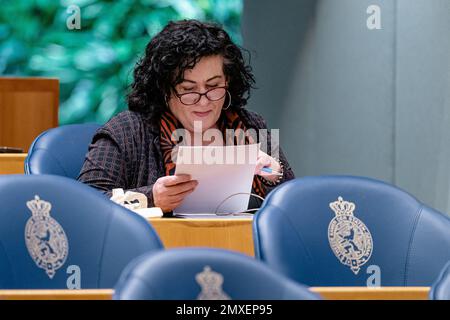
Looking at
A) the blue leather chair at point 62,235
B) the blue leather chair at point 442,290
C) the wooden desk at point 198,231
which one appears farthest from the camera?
the wooden desk at point 198,231

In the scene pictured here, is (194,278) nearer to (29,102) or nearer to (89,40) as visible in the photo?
(29,102)

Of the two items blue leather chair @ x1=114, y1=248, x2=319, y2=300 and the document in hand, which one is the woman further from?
blue leather chair @ x1=114, y1=248, x2=319, y2=300

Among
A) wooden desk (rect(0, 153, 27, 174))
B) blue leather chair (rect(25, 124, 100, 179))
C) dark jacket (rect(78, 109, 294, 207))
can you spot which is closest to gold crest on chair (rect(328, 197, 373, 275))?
dark jacket (rect(78, 109, 294, 207))

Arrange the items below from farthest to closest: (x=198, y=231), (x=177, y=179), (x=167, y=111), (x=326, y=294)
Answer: (x=167, y=111)
(x=177, y=179)
(x=198, y=231)
(x=326, y=294)

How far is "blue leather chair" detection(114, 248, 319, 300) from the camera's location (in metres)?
1.28

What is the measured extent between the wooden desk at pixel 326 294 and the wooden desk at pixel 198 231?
0.83 meters

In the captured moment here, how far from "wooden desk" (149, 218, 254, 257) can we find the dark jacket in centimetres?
45

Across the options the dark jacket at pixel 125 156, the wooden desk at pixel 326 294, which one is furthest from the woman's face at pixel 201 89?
the wooden desk at pixel 326 294

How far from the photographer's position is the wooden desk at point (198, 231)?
2488 mm

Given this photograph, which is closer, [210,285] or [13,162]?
[210,285]

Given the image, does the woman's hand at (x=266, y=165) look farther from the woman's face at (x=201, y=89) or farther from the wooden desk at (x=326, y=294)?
the wooden desk at (x=326, y=294)

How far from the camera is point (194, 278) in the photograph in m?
1.29

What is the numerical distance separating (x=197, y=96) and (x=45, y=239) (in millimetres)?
1115

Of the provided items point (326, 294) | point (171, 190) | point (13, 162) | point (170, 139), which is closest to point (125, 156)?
point (170, 139)
